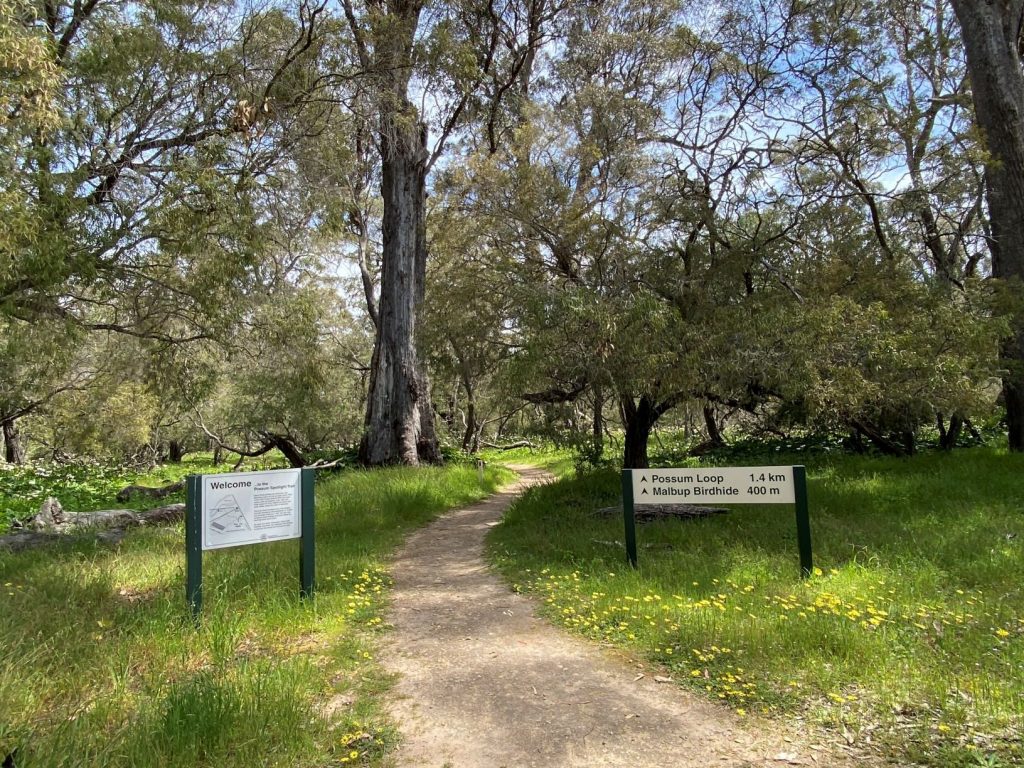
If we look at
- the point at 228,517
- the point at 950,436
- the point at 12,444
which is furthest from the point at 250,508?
the point at 12,444

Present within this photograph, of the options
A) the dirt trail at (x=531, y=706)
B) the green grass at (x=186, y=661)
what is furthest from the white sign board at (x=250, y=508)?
A: the dirt trail at (x=531, y=706)

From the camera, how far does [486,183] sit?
9141 mm

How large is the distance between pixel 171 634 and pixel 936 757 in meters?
4.43

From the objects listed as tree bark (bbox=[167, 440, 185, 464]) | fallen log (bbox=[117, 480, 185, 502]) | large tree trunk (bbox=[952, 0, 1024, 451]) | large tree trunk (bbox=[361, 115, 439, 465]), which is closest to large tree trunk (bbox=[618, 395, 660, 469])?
large tree trunk (bbox=[361, 115, 439, 465])

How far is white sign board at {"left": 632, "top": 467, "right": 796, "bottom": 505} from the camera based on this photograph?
565 cm

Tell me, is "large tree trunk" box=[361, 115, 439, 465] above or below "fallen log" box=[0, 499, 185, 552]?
above

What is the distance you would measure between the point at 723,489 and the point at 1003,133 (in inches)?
360

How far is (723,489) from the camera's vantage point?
5.80 m

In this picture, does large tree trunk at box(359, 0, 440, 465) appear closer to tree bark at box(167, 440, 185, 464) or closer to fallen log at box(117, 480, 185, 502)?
fallen log at box(117, 480, 185, 502)

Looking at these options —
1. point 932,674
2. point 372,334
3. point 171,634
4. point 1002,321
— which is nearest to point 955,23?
point 1002,321

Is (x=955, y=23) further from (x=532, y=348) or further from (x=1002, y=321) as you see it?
(x=532, y=348)

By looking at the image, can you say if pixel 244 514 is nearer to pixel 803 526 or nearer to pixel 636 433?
pixel 803 526

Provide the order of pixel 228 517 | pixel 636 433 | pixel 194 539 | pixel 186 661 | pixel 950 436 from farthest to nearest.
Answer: pixel 950 436
pixel 636 433
pixel 228 517
pixel 194 539
pixel 186 661

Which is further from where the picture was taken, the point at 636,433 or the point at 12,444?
the point at 12,444
